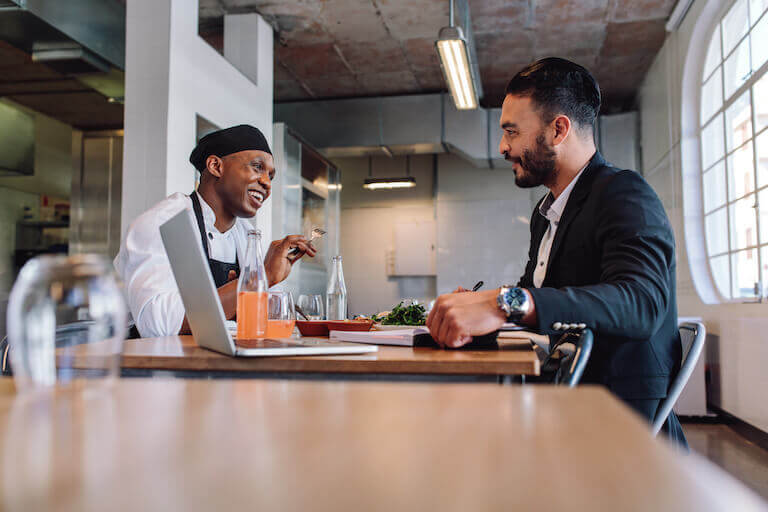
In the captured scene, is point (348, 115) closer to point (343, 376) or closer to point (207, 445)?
point (343, 376)

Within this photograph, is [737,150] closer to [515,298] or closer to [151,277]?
[515,298]

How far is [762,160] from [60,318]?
4344 mm

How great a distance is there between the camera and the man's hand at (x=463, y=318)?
4.24ft

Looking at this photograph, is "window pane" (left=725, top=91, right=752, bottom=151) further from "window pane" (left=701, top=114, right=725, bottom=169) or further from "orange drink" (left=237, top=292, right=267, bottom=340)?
"orange drink" (left=237, top=292, right=267, bottom=340)

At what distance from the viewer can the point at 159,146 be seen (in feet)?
12.5

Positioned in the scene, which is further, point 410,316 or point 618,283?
point 410,316

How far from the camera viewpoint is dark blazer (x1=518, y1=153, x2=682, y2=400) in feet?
4.40

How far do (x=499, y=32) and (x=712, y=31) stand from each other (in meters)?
1.83

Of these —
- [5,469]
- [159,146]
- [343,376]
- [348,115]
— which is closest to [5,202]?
[348,115]

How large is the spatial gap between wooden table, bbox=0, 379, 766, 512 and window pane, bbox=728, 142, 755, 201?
14.0ft

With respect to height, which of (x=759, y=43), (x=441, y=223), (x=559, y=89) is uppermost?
(x=759, y=43)

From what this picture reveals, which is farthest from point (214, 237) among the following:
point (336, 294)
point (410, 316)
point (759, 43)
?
point (759, 43)

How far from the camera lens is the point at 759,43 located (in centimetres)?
398

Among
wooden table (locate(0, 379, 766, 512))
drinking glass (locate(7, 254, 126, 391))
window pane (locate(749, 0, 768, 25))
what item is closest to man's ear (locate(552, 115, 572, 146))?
wooden table (locate(0, 379, 766, 512))
